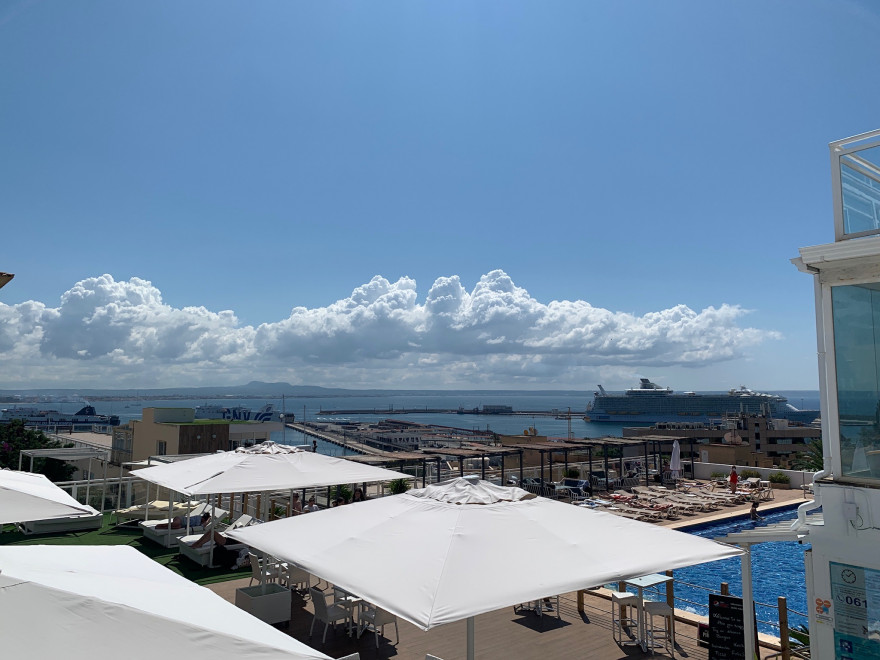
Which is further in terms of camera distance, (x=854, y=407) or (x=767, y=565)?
(x=767, y=565)

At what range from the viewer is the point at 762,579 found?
12914mm

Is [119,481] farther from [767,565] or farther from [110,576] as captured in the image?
[767,565]

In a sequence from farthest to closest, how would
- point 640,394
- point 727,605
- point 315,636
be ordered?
point 640,394 < point 315,636 < point 727,605

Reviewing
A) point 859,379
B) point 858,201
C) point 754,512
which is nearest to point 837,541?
point 859,379

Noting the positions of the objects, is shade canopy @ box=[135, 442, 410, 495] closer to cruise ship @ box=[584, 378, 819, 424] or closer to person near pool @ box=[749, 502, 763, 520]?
person near pool @ box=[749, 502, 763, 520]

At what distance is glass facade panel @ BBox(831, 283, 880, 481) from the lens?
15.2 ft

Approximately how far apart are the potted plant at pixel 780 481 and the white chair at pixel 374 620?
67.4 ft

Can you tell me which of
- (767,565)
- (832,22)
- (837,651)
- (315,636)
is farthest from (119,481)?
(832,22)

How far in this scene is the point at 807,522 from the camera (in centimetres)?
492

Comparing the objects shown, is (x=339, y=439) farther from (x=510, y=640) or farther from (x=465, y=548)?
(x=465, y=548)

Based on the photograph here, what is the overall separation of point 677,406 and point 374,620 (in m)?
146

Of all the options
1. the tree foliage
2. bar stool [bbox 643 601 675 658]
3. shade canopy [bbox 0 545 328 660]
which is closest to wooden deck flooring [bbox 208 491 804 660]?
bar stool [bbox 643 601 675 658]

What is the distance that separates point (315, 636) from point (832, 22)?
1283 centimetres

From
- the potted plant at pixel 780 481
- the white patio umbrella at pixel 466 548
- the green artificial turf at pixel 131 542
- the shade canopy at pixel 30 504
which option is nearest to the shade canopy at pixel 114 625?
the white patio umbrella at pixel 466 548
